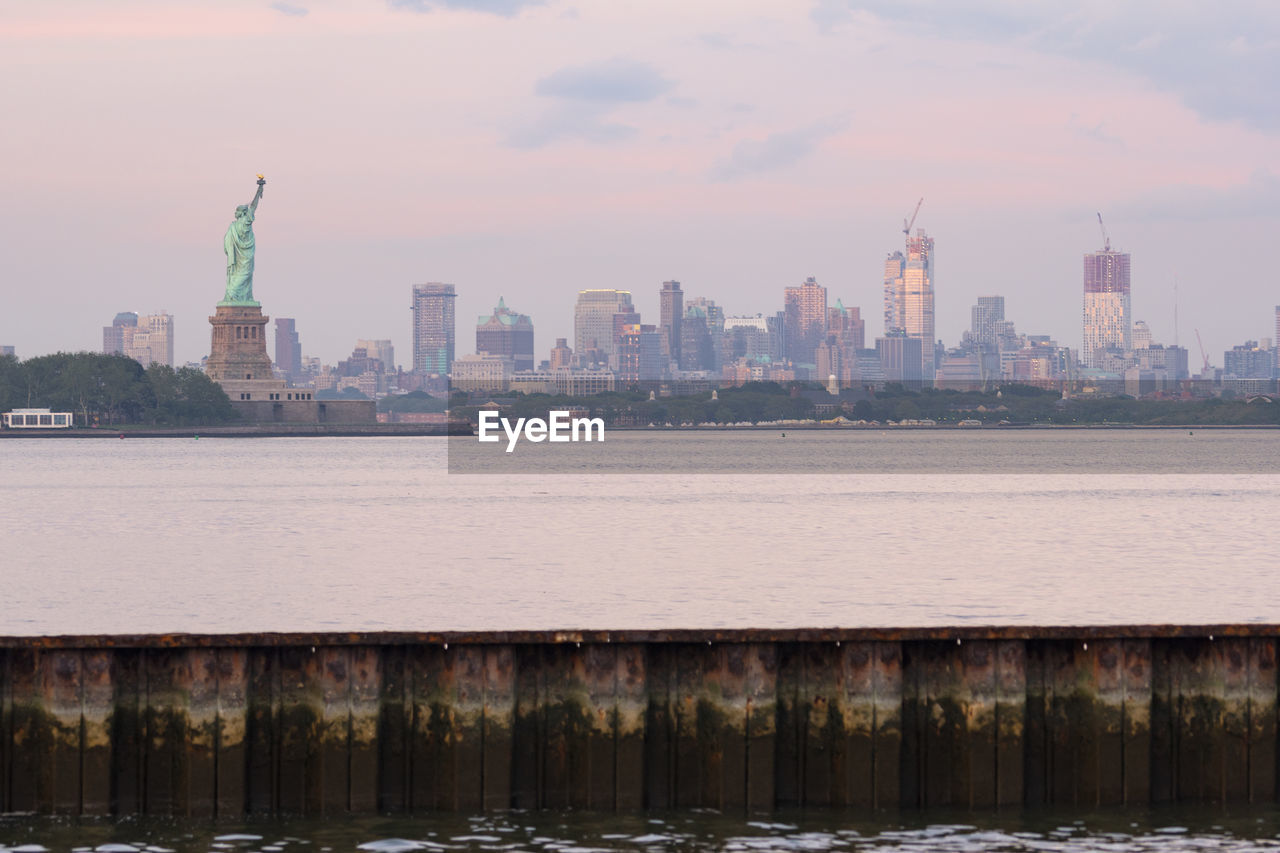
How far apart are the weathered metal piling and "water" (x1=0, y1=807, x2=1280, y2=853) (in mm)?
206

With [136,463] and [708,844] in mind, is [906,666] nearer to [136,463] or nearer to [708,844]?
[708,844]

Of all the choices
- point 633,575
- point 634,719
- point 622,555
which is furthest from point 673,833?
point 622,555

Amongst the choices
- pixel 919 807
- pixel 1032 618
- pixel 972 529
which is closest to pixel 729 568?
pixel 1032 618

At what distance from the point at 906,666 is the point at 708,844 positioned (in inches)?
124

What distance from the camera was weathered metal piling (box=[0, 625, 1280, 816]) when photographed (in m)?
21.4

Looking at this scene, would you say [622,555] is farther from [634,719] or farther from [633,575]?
[634,719]

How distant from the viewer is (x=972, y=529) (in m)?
79.4

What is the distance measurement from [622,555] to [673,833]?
1618 inches

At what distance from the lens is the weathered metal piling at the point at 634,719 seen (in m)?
21.4

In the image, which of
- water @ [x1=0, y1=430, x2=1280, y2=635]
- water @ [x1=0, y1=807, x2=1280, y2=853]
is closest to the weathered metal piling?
water @ [x1=0, y1=807, x2=1280, y2=853]

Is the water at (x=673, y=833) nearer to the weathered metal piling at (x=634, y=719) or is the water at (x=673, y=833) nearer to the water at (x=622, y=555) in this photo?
the weathered metal piling at (x=634, y=719)

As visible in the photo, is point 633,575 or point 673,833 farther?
point 633,575

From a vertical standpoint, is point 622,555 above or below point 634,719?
below

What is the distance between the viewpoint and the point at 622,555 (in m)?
62.6
